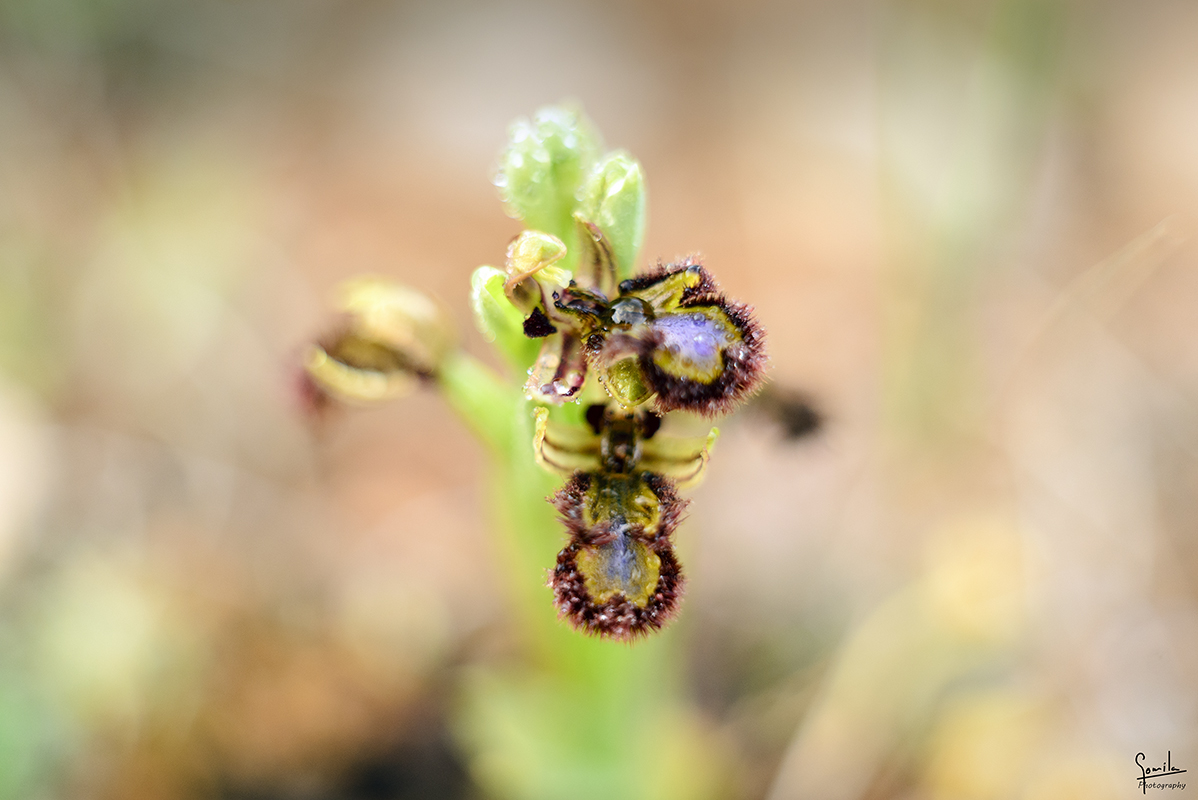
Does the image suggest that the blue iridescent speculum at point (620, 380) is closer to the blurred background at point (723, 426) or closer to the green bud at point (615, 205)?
the green bud at point (615, 205)

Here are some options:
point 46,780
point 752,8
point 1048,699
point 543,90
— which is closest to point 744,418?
point 1048,699

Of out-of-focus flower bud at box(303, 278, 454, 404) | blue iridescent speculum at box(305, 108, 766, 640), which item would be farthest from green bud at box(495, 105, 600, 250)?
out-of-focus flower bud at box(303, 278, 454, 404)

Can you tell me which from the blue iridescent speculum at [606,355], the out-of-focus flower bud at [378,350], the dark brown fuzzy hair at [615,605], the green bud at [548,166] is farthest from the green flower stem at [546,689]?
the green bud at [548,166]

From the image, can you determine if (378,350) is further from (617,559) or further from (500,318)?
(617,559)

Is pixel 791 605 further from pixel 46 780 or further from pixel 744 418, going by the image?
pixel 46 780

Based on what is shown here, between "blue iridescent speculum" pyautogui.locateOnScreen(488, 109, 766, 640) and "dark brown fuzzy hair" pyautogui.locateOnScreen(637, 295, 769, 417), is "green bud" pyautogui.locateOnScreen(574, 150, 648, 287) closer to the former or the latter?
"blue iridescent speculum" pyautogui.locateOnScreen(488, 109, 766, 640)
